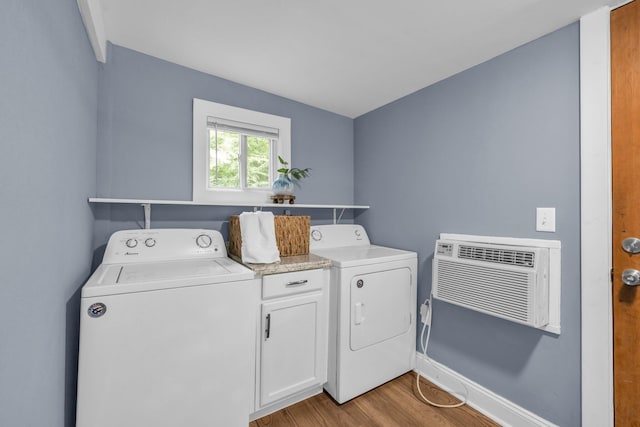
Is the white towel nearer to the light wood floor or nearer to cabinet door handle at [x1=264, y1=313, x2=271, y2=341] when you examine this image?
cabinet door handle at [x1=264, y1=313, x2=271, y2=341]

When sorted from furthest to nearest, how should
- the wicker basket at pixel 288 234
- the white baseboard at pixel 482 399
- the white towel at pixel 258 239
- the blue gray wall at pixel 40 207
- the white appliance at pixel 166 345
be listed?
the wicker basket at pixel 288 234
the white towel at pixel 258 239
the white baseboard at pixel 482 399
the white appliance at pixel 166 345
the blue gray wall at pixel 40 207

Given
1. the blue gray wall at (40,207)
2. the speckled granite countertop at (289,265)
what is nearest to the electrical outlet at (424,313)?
the speckled granite countertop at (289,265)

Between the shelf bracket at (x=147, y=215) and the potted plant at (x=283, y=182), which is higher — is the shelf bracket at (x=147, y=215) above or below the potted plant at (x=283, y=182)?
below

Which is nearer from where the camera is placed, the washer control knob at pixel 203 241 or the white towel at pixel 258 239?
the white towel at pixel 258 239

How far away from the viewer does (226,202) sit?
193 cm

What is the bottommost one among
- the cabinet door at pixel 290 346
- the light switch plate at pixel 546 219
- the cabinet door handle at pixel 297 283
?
the cabinet door at pixel 290 346

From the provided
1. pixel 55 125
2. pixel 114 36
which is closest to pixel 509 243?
pixel 55 125

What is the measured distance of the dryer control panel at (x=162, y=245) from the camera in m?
1.54

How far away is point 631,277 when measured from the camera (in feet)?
3.80

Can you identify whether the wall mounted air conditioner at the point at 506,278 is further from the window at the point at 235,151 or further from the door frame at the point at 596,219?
the window at the point at 235,151

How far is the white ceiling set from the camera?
4.27 ft

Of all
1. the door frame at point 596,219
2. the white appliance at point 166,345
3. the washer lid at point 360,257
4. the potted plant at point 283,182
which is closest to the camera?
the white appliance at point 166,345

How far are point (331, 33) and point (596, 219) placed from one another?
5.35 feet

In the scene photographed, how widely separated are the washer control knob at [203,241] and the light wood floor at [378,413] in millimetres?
1081
